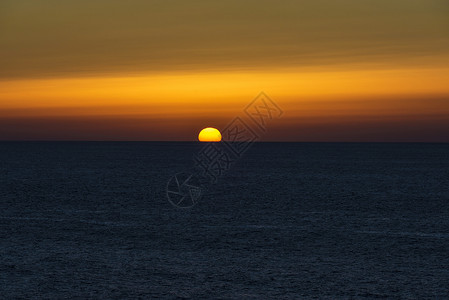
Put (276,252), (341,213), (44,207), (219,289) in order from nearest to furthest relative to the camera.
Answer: (219,289) → (276,252) → (341,213) → (44,207)

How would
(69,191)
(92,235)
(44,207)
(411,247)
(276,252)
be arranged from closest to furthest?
(276,252)
(411,247)
(92,235)
(44,207)
(69,191)

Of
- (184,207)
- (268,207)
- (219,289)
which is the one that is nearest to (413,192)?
(268,207)

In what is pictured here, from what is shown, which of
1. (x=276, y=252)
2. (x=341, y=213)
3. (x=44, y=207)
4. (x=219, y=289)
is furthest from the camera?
(x=44, y=207)

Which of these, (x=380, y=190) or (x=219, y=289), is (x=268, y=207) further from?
(x=219, y=289)

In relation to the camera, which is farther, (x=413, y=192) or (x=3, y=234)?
(x=413, y=192)

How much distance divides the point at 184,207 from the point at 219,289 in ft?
85.2

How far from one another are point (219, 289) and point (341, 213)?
23492mm

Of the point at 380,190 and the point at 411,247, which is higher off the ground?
the point at 380,190

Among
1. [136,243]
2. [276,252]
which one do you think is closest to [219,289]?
[276,252]

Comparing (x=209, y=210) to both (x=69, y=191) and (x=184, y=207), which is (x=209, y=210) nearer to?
(x=184, y=207)

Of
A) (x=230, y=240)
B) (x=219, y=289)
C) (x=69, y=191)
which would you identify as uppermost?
(x=69, y=191)

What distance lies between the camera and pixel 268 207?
4259cm

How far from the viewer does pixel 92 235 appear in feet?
89.0

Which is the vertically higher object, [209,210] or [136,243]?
[209,210]
